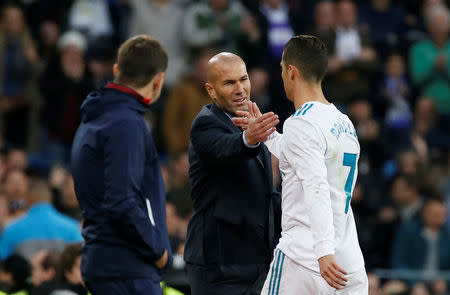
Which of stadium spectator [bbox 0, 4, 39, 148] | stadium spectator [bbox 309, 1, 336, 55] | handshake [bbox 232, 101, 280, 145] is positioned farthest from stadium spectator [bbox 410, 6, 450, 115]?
handshake [bbox 232, 101, 280, 145]

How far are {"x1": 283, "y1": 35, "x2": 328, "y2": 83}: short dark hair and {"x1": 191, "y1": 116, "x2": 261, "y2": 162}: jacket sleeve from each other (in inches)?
19.4

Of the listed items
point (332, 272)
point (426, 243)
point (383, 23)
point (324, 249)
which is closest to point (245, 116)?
point (324, 249)

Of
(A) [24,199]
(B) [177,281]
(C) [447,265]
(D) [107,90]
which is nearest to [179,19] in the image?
(A) [24,199]

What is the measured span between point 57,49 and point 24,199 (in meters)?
2.88

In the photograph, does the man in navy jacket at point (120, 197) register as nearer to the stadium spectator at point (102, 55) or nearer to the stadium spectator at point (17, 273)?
the stadium spectator at point (17, 273)

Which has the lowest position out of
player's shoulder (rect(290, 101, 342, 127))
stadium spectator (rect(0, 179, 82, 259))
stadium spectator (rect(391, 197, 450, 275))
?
stadium spectator (rect(391, 197, 450, 275))

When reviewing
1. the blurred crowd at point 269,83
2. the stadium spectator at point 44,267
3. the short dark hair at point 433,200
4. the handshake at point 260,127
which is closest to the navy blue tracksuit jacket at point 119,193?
the handshake at point 260,127

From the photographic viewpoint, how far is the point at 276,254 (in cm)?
526

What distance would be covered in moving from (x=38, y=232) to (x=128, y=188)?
4621 mm

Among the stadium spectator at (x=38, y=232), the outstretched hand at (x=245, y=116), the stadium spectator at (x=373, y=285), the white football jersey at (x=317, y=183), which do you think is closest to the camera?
the white football jersey at (x=317, y=183)

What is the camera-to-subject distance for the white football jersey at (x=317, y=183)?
16.3ft

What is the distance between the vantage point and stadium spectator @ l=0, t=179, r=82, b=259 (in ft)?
31.7

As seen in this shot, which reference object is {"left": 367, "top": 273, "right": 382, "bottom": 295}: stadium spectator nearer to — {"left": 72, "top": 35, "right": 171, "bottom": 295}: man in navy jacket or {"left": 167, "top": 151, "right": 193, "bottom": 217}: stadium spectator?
{"left": 167, "top": 151, "right": 193, "bottom": 217}: stadium spectator

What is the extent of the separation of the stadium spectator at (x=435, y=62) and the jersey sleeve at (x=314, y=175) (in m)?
9.23
